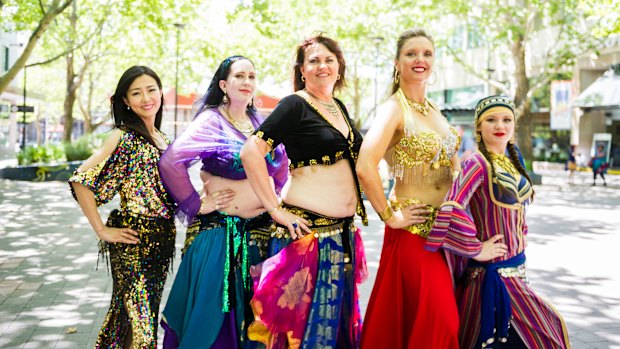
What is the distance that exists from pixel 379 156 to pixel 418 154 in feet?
0.86

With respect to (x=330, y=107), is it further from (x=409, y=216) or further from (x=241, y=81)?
(x=409, y=216)

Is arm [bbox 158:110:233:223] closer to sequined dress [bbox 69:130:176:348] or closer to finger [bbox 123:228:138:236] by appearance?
sequined dress [bbox 69:130:176:348]

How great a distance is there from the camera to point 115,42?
89.1 ft

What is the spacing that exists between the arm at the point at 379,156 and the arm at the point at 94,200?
4.63 feet

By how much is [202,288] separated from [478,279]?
1563 mm

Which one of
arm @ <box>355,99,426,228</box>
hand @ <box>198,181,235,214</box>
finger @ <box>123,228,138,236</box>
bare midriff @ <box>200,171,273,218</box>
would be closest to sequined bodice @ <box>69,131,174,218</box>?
finger @ <box>123,228,138,236</box>

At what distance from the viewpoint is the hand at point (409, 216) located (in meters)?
3.37

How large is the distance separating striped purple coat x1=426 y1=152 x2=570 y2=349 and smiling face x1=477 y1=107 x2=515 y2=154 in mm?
111

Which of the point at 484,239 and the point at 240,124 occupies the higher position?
the point at 240,124

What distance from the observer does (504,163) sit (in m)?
3.44

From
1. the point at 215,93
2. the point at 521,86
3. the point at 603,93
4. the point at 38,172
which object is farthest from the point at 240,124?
the point at 603,93

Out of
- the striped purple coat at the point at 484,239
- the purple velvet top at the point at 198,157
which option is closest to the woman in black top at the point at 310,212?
the purple velvet top at the point at 198,157

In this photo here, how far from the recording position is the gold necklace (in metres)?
3.42

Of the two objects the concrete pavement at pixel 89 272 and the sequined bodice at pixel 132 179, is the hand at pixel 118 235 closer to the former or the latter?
the sequined bodice at pixel 132 179
